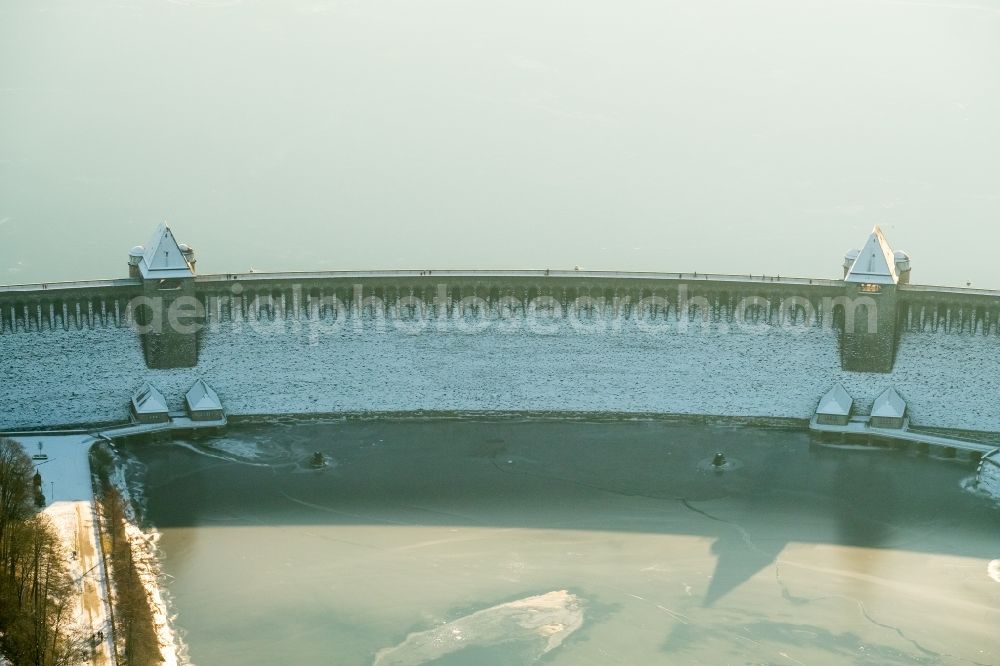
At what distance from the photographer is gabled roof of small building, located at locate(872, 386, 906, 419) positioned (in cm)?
8456

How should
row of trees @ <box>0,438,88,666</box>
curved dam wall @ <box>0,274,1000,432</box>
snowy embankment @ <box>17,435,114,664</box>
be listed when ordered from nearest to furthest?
row of trees @ <box>0,438,88,666</box>
snowy embankment @ <box>17,435,114,664</box>
curved dam wall @ <box>0,274,1000,432</box>

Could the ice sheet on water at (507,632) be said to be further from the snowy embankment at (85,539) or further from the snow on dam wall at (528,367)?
the snow on dam wall at (528,367)

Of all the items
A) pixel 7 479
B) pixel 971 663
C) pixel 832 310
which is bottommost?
pixel 971 663

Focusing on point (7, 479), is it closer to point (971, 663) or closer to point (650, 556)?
point (650, 556)

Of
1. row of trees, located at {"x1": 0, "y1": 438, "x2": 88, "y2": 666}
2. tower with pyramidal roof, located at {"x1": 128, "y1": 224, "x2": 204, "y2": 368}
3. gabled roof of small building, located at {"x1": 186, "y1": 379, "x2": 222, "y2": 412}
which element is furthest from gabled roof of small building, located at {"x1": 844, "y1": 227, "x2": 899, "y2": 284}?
row of trees, located at {"x1": 0, "y1": 438, "x2": 88, "y2": 666}

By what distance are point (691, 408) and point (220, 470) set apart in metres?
27.5

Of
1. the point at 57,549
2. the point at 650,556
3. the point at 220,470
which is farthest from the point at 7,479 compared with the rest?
the point at 650,556

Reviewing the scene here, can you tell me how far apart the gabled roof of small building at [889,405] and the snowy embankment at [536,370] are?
2.38ft

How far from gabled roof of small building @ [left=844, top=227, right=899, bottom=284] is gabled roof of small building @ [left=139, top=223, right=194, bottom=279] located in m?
38.4

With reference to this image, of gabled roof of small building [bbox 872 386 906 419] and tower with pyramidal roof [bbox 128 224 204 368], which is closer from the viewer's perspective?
gabled roof of small building [bbox 872 386 906 419]

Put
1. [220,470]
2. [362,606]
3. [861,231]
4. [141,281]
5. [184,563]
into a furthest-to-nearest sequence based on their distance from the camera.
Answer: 1. [861,231]
2. [141,281]
3. [220,470]
4. [184,563]
5. [362,606]

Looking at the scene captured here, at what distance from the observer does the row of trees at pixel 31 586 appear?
2232 inches

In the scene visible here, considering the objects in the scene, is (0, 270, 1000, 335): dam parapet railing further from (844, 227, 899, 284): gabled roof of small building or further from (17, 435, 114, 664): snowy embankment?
(17, 435, 114, 664): snowy embankment

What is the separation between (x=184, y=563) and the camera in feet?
225
